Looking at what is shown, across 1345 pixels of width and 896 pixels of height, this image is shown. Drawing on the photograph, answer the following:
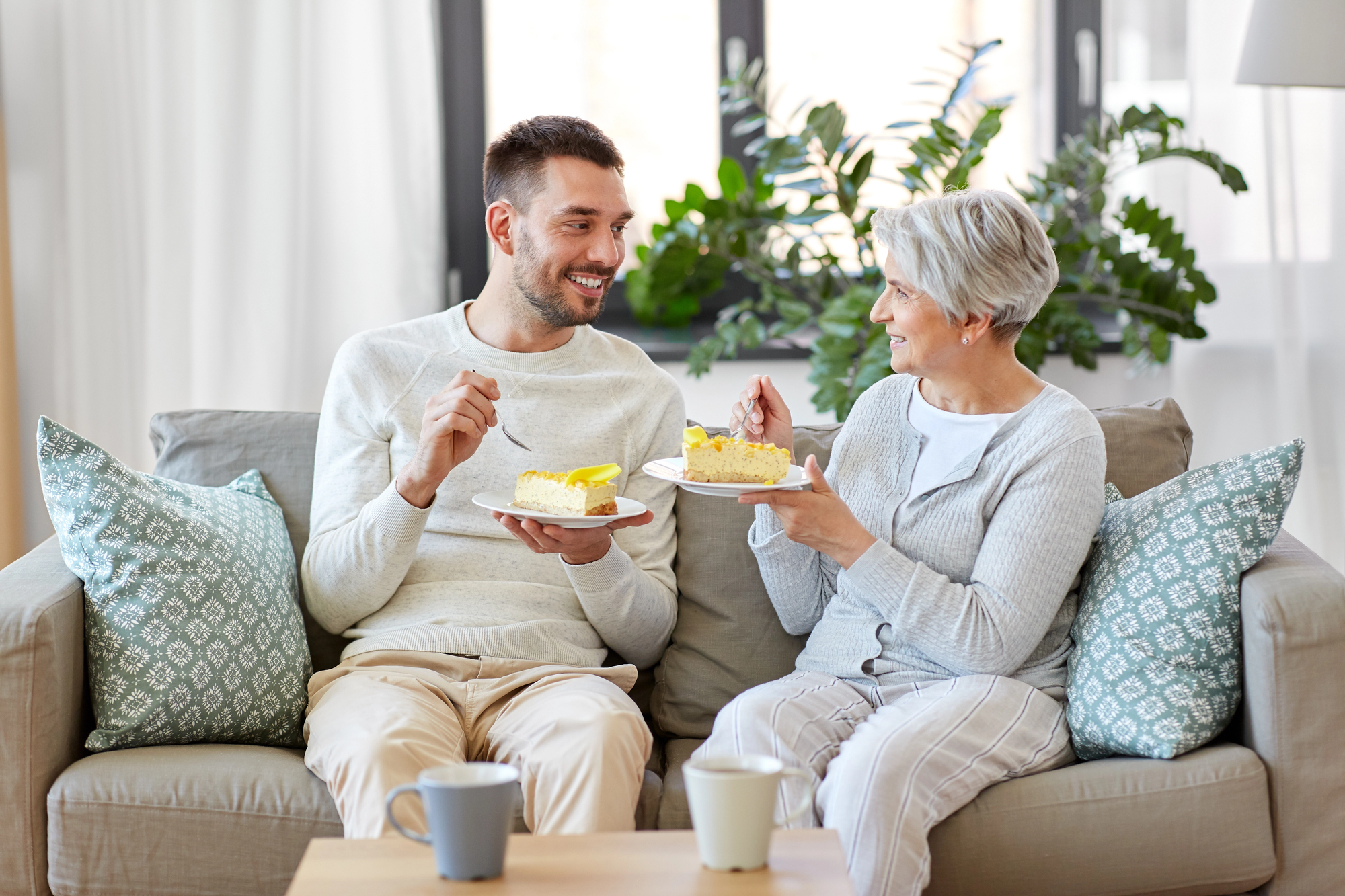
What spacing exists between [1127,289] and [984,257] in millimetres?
1390

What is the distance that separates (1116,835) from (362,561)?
1.06m

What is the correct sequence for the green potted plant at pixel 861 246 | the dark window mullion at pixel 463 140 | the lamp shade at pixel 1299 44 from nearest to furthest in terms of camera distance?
the lamp shade at pixel 1299 44 → the green potted plant at pixel 861 246 → the dark window mullion at pixel 463 140

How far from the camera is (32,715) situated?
154cm

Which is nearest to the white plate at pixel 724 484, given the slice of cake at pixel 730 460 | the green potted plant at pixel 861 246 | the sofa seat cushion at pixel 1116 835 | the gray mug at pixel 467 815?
the slice of cake at pixel 730 460

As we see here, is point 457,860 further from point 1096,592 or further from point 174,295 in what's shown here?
point 174,295

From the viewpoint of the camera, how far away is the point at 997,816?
1513mm

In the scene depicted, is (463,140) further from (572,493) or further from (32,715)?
(32,715)

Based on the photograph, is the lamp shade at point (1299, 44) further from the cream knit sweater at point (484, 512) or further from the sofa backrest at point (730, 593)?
the cream knit sweater at point (484, 512)

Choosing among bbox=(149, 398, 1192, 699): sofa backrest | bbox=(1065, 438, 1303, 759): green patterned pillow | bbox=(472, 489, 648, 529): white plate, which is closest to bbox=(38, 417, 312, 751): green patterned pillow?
bbox=(149, 398, 1192, 699): sofa backrest

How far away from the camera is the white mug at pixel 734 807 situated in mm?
1043

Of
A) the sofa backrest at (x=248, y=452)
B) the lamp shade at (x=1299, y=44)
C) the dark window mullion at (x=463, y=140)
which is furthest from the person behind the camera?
the dark window mullion at (x=463, y=140)

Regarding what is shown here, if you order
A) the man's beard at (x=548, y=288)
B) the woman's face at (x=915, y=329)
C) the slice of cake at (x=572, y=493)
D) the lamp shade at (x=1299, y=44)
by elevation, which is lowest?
the slice of cake at (x=572, y=493)

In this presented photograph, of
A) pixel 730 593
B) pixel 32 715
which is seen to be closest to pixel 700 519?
pixel 730 593

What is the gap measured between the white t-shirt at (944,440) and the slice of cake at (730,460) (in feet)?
0.71
